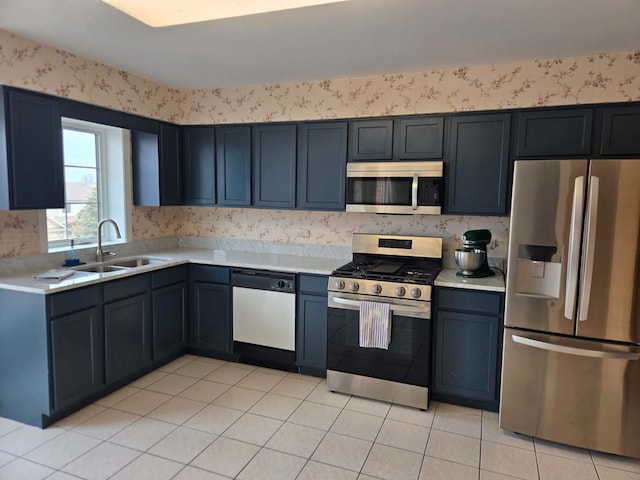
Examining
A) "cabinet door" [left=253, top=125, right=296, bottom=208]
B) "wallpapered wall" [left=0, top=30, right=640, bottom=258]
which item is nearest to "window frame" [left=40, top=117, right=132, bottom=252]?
"wallpapered wall" [left=0, top=30, right=640, bottom=258]

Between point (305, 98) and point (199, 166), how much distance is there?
1206 mm

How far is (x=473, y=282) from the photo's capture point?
2975 millimetres

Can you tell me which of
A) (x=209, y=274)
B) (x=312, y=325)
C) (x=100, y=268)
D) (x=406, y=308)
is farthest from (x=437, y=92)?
(x=100, y=268)

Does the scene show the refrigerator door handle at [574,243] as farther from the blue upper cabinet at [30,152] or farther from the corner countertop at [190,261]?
the blue upper cabinet at [30,152]

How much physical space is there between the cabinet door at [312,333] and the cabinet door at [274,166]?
896 mm

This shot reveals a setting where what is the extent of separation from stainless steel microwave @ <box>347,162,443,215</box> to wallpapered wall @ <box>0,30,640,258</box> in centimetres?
35

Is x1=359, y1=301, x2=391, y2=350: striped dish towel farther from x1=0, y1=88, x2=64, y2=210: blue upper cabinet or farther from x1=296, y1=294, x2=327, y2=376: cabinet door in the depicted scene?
x1=0, y1=88, x2=64, y2=210: blue upper cabinet

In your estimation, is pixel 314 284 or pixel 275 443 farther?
pixel 314 284

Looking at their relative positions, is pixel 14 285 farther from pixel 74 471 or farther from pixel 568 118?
pixel 568 118

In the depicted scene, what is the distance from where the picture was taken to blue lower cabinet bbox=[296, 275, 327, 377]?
3367 mm

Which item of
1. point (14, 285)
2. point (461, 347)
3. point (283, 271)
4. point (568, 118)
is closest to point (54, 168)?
point (14, 285)

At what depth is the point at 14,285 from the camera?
2631mm

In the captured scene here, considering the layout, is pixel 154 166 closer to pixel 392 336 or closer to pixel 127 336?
pixel 127 336

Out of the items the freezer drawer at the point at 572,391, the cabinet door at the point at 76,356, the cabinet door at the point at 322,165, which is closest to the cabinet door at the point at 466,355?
the freezer drawer at the point at 572,391
